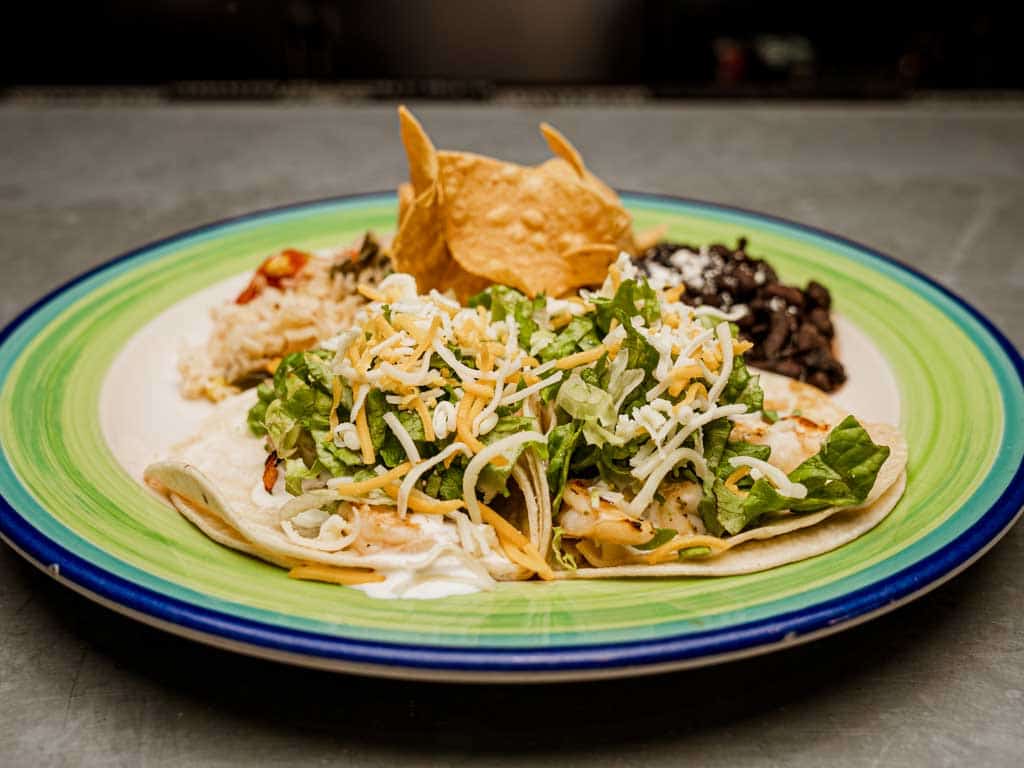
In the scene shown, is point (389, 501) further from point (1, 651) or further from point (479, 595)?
point (1, 651)

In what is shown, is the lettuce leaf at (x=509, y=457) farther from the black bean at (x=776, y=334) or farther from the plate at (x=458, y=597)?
the black bean at (x=776, y=334)

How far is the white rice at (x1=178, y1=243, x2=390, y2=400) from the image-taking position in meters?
2.34

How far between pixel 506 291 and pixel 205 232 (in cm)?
126

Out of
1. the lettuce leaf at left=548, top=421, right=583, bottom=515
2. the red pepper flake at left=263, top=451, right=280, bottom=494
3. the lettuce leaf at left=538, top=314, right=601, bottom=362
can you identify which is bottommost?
the red pepper flake at left=263, top=451, right=280, bottom=494

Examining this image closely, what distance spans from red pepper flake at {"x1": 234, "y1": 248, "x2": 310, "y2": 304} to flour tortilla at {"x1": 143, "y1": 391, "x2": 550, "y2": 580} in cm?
59

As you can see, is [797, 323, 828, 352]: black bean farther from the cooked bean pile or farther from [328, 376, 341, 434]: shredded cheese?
[328, 376, 341, 434]: shredded cheese

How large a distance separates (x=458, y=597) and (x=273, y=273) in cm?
135

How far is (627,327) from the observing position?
5.84 ft

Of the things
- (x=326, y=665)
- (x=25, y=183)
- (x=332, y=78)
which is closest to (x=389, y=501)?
(x=326, y=665)

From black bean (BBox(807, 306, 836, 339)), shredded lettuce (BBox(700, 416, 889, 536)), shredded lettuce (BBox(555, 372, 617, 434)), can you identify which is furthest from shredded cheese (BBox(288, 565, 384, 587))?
black bean (BBox(807, 306, 836, 339))

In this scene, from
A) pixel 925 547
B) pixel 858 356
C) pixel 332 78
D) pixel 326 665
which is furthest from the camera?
pixel 332 78

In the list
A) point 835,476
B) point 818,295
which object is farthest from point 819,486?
point 818,295

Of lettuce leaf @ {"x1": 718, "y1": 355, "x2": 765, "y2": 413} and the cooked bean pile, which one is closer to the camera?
lettuce leaf @ {"x1": 718, "y1": 355, "x2": 765, "y2": 413}

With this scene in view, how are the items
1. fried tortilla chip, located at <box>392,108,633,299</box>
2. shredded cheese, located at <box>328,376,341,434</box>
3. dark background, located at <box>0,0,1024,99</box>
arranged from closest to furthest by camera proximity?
Result: 1. shredded cheese, located at <box>328,376,341,434</box>
2. fried tortilla chip, located at <box>392,108,633,299</box>
3. dark background, located at <box>0,0,1024,99</box>
